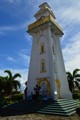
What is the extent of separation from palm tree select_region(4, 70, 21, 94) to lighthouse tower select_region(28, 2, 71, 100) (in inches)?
451

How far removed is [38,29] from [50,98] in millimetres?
10855

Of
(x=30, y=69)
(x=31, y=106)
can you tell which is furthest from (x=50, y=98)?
(x=30, y=69)

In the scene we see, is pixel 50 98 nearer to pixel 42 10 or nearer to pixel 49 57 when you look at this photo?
pixel 49 57

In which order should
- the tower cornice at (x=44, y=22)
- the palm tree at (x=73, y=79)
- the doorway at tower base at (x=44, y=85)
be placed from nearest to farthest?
the doorway at tower base at (x=44, y=85)
the tower cornice at (x=44, y=22)
the palm tree at (x=73, y=79)

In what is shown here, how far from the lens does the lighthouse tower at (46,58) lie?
2027cm

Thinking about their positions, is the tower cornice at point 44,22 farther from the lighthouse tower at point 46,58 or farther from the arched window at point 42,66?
the arched window at point 42,66

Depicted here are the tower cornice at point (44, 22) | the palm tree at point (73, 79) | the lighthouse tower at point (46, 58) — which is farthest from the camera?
the palm tree at point (73, 79)

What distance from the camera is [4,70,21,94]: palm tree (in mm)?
32069

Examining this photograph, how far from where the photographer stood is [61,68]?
22.8 m

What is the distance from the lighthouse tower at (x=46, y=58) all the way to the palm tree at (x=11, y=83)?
11463 mm

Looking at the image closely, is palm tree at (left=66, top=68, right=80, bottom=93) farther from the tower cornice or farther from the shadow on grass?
the shadow on grass

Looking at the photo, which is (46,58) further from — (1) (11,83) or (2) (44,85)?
(1) (11,83)

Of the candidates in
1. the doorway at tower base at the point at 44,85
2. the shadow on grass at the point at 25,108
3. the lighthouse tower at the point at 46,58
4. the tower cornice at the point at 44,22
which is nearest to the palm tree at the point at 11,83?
the lighthouse tower at the point at 46,58

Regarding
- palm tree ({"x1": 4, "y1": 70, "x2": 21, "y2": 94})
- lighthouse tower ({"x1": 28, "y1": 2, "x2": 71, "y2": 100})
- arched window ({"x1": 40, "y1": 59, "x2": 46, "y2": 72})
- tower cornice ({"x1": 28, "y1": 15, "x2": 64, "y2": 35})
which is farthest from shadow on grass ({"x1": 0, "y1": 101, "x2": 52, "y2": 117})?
palm tree ({"x1": 4, "y1": 70, "x2": 21, "y2": 94})
